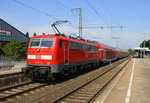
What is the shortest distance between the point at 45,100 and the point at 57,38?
511cm

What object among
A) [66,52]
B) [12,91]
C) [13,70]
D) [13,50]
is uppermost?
[13,50]

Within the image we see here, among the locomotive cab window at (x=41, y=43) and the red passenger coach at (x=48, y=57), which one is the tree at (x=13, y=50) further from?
the red passenger coach at (x=48, y=57)

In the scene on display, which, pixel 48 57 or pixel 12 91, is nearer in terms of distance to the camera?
pixel 12 91

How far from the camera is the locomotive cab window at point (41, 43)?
12055 mm

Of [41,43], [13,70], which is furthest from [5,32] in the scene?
[41,43]

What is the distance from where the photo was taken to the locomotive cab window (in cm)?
1205

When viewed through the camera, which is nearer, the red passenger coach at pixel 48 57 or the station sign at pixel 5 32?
the red passenger coach at pixel 48 57

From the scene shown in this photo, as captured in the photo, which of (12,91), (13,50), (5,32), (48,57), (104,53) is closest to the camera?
(12,91)

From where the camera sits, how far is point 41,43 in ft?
40.5

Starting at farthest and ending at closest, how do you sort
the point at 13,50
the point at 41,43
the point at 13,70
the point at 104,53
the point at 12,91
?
the point at 104,53 → the point at 13,50 → the point at 13,70 → the point at 41,43 → the point at 12,91

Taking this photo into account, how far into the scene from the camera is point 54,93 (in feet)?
30.7

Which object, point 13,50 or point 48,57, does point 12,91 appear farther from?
point 13,50

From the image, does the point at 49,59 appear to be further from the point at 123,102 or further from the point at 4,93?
the point at 123,102

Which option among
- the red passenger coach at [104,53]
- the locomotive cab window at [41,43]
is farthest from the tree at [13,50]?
the locomotive cab window at [41,43]
